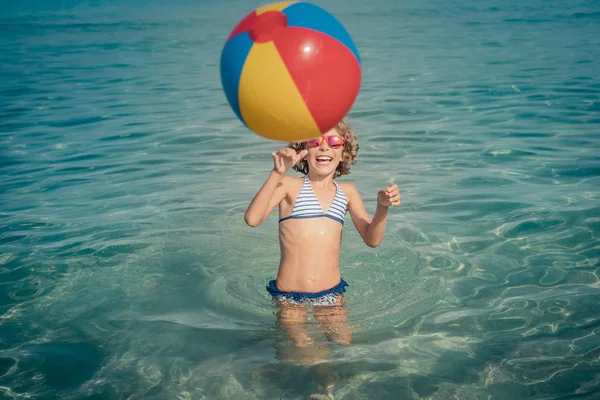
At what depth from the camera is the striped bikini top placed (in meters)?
4.47

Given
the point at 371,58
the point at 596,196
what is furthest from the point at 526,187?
the point at 371,58

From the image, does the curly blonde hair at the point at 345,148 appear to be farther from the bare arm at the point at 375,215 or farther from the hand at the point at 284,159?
the hand at the point at 284,159

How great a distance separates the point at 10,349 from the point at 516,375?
2957 mm

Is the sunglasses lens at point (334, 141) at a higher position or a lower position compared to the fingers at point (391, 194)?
higher

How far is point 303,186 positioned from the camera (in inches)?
179

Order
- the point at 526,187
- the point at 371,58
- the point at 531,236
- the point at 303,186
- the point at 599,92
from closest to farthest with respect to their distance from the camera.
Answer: the point at 303,186, the point at 531,236, the point at 526,187, the point at 599,92, the point at 371,58

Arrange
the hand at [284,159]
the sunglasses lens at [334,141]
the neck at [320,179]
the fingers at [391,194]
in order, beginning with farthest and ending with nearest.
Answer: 1. the neck at [320,179]
2. the sunglasses lens at [334,141]
3. the fingers at [391,194]
4. the hand at [284,159]

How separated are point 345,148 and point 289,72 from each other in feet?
4.56

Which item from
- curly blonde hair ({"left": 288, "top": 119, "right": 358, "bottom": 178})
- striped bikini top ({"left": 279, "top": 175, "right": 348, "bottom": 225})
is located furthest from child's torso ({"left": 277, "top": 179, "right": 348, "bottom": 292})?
curly blonde hair ({"left": 288, "top": 119, "right": 358, "bottom": 178})

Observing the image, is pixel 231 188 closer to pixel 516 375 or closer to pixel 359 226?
pixel 359 226

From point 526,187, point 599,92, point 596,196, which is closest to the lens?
point 596,196

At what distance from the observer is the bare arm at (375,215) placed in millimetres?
4195

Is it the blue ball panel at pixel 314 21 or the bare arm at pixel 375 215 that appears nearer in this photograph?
the blue ball panel at pixel 314 21

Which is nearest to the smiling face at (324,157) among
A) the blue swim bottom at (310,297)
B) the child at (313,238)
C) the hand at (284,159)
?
the child at (313,238)
